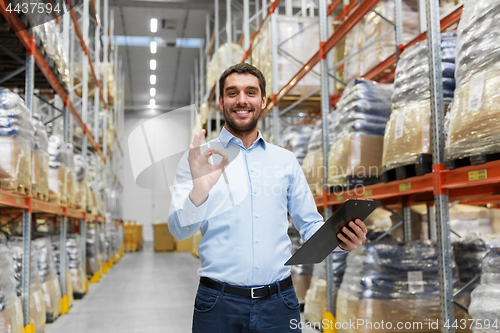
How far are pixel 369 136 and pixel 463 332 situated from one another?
183 cm

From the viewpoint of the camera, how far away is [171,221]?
1.90 meters

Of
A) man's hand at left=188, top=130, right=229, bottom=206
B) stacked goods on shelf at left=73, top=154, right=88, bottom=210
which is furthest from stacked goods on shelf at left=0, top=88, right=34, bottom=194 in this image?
stacked goods on shelf at left=73, top=154, right=88, bottom=210

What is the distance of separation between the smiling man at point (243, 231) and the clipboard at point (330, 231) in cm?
11

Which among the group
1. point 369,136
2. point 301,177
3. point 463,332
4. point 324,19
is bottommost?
point 463,332

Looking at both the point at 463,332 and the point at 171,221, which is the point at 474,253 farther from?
the point at 171,221

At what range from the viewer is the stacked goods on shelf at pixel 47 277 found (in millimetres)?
5785

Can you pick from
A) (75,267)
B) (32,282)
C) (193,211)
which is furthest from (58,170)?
(193,211)

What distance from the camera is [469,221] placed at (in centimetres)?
586

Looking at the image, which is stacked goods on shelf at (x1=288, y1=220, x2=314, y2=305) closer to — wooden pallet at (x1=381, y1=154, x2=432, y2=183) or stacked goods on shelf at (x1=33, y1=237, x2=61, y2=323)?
wooden pallet at (x1=381, y1=154, x2=432, y2=183)

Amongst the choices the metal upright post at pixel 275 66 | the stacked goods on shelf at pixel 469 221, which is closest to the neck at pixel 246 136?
the stacked goods on shelf at pixel 469 221

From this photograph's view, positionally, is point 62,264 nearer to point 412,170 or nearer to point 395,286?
point 395,286

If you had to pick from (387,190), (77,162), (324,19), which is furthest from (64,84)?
(387,190)

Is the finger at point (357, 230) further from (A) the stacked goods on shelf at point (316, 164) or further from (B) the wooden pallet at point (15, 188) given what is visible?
(A) the stacked goods on shelf at point (316, 164)

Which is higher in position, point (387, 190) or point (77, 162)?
point (77, 162)
